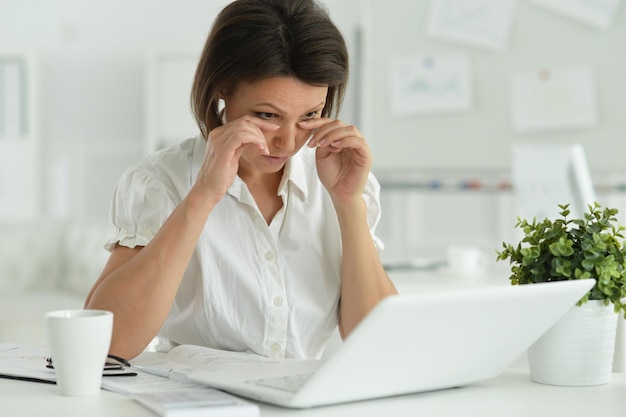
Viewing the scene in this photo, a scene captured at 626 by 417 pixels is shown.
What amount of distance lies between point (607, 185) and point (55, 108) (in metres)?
2.77

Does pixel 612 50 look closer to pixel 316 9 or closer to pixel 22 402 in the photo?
pixel 316 9

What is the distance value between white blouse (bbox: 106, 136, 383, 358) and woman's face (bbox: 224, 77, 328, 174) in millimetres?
120

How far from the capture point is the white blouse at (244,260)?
1.37 metres

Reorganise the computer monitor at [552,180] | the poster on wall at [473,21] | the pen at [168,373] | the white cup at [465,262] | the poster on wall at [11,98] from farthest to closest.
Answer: the poster on wall at [11,98] → the poster on wall at [473,21] → the white cup at [465,262] → the computer monitor at [552,180] → the pen at [168,373]

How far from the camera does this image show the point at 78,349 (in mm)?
907

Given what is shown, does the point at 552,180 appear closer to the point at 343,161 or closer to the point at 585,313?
the point at 343,161

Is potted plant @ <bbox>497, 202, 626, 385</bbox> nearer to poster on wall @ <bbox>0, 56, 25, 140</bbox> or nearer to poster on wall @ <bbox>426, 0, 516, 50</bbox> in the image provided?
poster on wall @ <bbox>426, 0, 516, 50</bbox>

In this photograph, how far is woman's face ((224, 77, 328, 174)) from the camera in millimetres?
1287

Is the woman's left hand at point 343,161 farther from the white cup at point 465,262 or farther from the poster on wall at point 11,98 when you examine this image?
the poster on wall at point 11,98

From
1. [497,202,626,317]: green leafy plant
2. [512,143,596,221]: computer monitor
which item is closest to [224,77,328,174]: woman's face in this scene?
[497,202,626,317]: green leafy plant

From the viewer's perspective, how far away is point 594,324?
100 cm

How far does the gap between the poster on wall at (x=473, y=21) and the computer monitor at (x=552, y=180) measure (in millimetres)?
987

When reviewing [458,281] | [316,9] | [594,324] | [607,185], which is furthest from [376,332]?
[607,185]

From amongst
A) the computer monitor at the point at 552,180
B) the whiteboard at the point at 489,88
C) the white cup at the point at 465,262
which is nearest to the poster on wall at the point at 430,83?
the whiteboard at the point at 489,88
